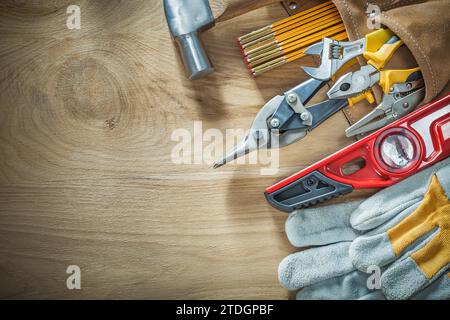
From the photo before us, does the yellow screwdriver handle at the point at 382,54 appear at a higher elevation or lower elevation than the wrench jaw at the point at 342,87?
higher

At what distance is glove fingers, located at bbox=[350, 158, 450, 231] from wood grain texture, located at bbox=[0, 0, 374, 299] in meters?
0.12

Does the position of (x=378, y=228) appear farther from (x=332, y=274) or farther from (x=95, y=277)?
Result: (x=95, y=277)

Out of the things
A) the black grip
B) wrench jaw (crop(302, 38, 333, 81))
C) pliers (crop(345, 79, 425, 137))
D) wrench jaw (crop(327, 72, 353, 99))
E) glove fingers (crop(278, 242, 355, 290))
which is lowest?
glove fingers (crop(278, 242, 355, 290))

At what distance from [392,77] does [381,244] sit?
0.28 m

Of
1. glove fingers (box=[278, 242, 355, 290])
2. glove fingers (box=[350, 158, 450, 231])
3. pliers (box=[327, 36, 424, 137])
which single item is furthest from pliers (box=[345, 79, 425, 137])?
glove fingers (box=[278, 242, 355, 290])

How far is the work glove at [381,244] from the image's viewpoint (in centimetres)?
85

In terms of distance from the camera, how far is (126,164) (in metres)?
0.94

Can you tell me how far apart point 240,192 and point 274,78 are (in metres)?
0.22

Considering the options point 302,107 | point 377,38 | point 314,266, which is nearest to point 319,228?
point 314,266

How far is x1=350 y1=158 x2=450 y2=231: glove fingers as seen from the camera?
0.87m

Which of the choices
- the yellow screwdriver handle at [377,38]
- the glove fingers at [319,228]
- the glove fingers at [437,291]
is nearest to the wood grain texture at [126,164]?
the glove fingers at [319,228]

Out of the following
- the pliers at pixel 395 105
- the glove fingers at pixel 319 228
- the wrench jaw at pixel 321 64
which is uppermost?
the wrench jaw at pixel 321 64

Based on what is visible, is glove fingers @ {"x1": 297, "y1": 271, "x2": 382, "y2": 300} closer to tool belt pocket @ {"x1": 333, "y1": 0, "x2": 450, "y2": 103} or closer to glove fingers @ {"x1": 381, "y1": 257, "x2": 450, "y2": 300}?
glove fingers @ {"x1": 381, "y1": 257, "x2": 450, "y2": 300}

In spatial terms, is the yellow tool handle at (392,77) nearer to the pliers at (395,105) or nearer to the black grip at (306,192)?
the pliers at (395,105)
